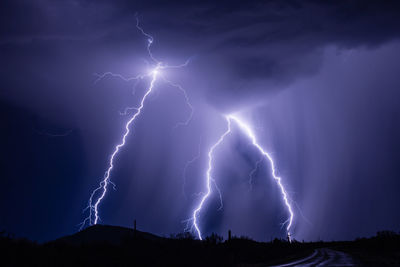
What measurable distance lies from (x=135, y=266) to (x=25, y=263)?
3.16 metres

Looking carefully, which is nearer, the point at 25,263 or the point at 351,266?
the point at 25,263

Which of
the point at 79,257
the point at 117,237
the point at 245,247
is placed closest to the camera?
the point at 79,257

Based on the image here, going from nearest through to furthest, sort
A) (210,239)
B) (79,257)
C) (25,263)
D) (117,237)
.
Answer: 1. (25,263)
2. (79,257)
3. (210,239)
4. (117,237)

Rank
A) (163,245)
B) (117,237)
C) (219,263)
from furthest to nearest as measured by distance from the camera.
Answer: (117,237) < (163,245) < (219,263)

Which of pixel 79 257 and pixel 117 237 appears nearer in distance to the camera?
pixel 79 257

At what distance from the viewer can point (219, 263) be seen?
511 inches

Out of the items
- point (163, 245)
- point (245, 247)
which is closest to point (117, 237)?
point (245, 247)

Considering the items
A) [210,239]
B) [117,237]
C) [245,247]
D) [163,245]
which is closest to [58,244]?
[163,245]

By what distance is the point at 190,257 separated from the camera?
13.0 meters

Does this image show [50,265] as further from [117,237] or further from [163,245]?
[117,237]

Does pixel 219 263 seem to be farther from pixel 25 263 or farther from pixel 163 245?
pixel 25 263

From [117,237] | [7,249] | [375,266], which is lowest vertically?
[375,266]

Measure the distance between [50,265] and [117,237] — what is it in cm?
5125

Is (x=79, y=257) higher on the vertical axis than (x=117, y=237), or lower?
→ lower
